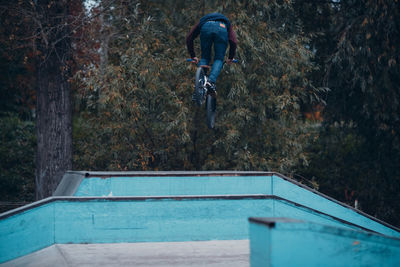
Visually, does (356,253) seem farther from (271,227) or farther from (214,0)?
(214,0)

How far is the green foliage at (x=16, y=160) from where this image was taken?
38.3ft

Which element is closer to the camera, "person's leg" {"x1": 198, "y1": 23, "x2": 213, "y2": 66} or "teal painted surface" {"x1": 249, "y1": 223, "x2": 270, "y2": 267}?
"teal painted surface" {"x1": 249, "y1": 223, "x2": 270, "y2": 267}

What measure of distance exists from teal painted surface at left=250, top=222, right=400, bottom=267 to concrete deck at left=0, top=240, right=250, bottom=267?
1.40 m

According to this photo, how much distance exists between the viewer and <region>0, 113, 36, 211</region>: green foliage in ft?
38.3

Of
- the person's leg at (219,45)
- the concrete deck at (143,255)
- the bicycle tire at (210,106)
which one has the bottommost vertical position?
the concrete deck at (143,255)

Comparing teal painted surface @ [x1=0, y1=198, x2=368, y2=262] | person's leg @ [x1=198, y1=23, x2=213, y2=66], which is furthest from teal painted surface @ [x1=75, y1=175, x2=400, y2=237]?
person's leg @ [x1=198, y1=23, x2=213, y2=66]

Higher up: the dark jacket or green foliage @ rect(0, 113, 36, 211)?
the dark jacket

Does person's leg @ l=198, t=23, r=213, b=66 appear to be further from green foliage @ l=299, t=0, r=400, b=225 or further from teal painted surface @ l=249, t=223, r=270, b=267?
green foliage @ l=299, t=0, r=400, b=225

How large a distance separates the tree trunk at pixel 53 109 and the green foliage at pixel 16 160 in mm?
2713

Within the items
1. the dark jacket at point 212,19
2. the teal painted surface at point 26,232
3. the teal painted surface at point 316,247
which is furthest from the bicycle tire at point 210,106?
the teal painted surface at point 316,247

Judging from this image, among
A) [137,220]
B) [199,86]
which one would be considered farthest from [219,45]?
[137,220]

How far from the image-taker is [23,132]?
13133 millimetres

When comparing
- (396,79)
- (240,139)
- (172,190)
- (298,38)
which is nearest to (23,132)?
(240,139)

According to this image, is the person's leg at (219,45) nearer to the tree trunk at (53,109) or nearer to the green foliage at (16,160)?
the tree trunk at (53,109)
